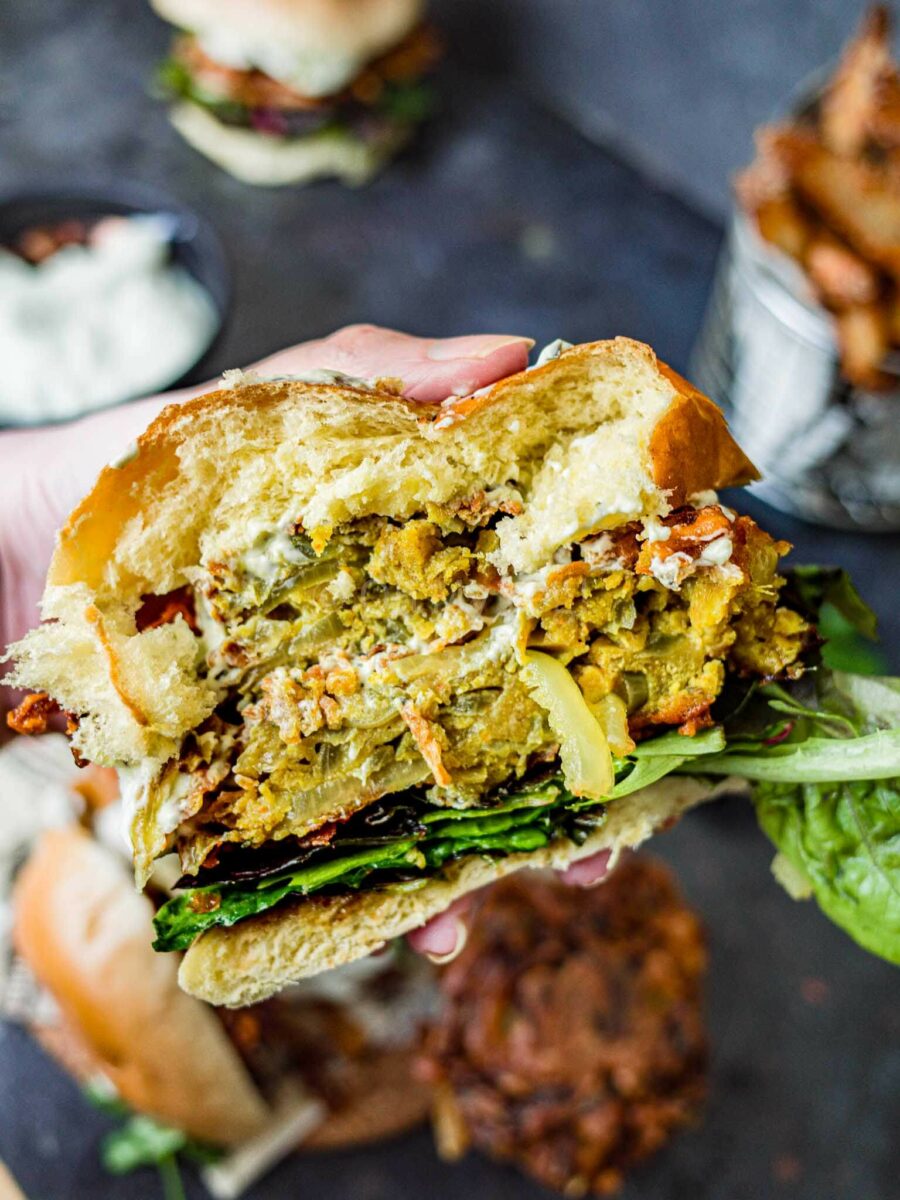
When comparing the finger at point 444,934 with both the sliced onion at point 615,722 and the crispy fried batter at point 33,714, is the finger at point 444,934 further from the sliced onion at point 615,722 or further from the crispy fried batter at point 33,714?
the crispy fried batter at point 33,714

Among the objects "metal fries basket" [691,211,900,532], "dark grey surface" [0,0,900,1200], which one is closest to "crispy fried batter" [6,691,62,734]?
"dark grey surface" [0,0,900,1200]

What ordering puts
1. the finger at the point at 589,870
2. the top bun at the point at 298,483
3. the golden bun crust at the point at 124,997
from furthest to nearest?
the golden bun crust at the point at 124,997 → the finger at the point at 589,870 → the top bun at the point at 298,483

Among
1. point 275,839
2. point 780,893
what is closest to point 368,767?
point 275,839

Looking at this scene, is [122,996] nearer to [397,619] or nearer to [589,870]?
[589,870]

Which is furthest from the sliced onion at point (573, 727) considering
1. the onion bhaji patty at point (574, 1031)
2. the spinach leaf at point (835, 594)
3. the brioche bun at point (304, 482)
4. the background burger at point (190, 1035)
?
the onion bhaji patty at point (574, 1031)

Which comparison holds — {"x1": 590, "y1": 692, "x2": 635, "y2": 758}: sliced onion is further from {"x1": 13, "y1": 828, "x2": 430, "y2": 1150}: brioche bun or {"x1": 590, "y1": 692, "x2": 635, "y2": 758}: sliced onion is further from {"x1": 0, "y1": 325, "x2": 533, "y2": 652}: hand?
{"x1": 13, "y1": 828, "x2": 430, "y2": 1150}: brioche bun

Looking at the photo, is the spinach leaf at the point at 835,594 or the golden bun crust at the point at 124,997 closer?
the spinach leaf at the point at 835,594

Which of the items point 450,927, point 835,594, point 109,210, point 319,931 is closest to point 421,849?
point 319,931

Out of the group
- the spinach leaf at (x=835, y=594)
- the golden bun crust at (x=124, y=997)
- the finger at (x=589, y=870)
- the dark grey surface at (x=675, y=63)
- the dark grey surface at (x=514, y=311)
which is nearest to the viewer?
the spinach leaf at (x=835, y=594)
